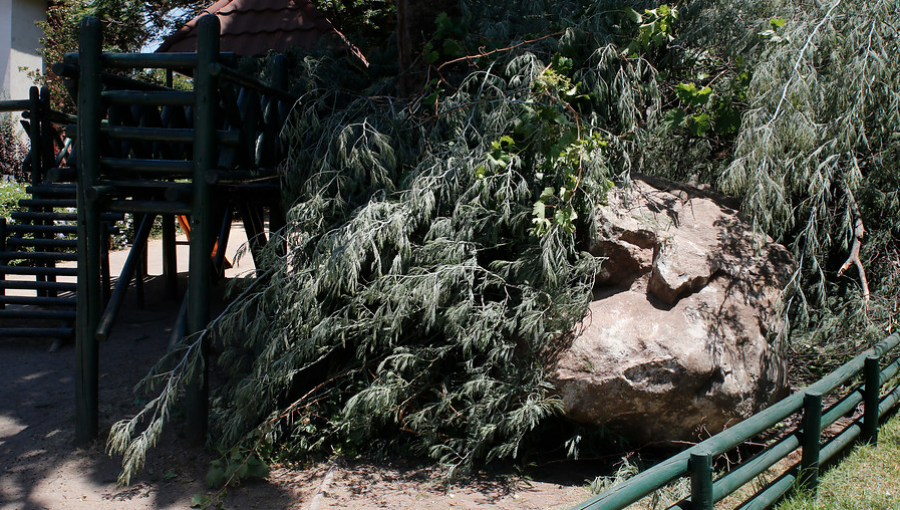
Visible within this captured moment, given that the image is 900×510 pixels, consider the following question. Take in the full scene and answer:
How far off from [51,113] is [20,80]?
12.9 m

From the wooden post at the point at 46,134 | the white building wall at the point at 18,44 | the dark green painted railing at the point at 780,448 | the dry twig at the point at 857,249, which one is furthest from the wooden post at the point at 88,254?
the white building wall at the point at 18,44

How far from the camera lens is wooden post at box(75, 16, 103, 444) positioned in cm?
508

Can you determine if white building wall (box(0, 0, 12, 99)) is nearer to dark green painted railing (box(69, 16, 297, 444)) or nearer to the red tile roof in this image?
the red tile roof

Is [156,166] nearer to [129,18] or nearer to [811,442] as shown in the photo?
[811,442]

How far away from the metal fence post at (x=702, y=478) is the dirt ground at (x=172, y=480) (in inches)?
49.0

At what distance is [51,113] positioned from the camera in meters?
8.52

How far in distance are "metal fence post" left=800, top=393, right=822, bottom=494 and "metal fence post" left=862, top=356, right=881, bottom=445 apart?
0.71 meters

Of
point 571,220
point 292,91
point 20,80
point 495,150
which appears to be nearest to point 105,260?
point 292,91

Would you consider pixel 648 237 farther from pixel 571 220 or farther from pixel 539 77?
pixel 539 77

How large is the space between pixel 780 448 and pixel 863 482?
70 centimetres

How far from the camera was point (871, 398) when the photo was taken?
439cm

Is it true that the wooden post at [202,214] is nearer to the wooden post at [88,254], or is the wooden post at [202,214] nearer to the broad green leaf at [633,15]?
the wooden post at [88,254]

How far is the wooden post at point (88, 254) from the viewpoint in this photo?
508cm

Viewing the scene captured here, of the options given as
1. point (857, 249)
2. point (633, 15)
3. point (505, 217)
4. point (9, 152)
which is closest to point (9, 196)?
point (9, 152)
